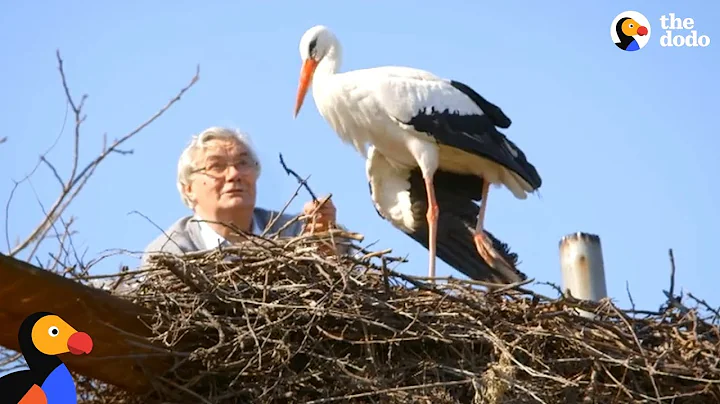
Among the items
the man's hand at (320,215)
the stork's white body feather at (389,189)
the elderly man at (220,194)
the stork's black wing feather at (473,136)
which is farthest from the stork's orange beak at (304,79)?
the man's hand at (320,215)

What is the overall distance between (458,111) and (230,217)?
1487 millimetres

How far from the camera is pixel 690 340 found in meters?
4.21

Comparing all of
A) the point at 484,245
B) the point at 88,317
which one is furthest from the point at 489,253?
the point at 88,317

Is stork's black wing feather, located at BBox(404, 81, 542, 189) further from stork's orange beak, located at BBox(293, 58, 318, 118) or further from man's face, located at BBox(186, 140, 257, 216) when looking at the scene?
man's face, located at BBox(186, 140, 257, 216)

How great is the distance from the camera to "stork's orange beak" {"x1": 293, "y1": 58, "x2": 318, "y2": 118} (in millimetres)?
6359

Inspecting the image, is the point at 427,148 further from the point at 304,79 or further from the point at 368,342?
the point at 368,342

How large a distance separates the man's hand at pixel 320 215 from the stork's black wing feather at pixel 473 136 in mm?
1275

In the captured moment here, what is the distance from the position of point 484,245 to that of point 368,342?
2.06 meters

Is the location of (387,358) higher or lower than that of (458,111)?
lower

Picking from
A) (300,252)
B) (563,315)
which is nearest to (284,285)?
(300,252)

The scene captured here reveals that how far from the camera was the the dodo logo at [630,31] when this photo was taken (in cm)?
646

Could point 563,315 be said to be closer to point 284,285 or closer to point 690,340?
point 690,340

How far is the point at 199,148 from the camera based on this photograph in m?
5.04

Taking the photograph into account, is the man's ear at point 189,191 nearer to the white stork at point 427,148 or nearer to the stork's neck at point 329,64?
the white stork at point 427,148
